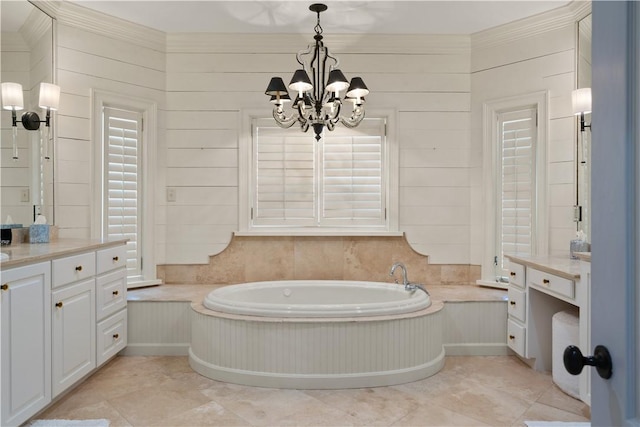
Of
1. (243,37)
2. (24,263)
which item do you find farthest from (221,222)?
(24,263)

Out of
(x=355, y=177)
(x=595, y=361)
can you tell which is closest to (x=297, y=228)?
(x=355, y=177)

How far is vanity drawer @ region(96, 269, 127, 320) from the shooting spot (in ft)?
9.44

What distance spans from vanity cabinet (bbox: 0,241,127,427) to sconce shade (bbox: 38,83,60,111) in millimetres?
1088

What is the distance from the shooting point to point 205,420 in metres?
2.36

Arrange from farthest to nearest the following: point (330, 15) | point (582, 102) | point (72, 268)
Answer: point (330, 15) → point (582, 102) → point (72, 268)

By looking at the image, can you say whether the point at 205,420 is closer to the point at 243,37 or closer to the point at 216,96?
the point at 216,96

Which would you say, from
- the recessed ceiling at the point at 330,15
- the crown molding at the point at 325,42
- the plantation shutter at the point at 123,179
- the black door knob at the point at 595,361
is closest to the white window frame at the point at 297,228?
the crown molding at the point at 325,42

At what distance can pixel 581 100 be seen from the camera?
3.21 meters

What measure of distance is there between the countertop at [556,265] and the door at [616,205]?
1837 millimetres

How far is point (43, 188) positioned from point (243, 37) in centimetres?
205

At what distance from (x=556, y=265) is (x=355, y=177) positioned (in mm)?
1804

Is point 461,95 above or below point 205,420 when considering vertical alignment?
above

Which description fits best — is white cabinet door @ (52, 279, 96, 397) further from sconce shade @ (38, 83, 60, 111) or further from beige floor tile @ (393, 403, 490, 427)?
beige floor tile @ (393, 403, 490, 427)

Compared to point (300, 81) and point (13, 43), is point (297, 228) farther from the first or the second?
point (13, 43)
